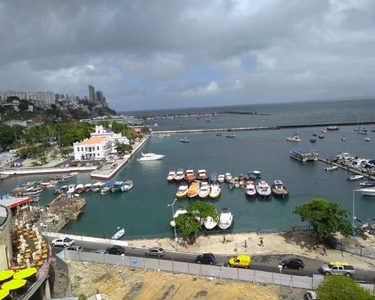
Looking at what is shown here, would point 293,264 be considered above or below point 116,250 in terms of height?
below

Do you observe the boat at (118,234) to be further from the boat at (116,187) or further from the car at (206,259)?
the boat at (116,187)

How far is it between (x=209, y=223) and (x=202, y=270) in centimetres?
1199

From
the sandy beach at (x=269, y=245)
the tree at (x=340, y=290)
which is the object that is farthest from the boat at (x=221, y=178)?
the tree at (x=340, y=290)

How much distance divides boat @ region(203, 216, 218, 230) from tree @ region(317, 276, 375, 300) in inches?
712

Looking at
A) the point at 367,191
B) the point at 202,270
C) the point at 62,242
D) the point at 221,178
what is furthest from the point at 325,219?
the point at 221,178

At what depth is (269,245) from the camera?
97.3 feet

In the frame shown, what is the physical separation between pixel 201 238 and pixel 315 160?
49736 millimetres

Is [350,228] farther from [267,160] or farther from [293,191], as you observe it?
[267,160]

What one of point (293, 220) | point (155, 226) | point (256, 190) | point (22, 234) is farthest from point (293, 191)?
point (22, 234)

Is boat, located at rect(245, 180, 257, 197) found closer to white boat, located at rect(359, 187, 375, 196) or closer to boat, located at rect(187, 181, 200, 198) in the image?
boat, located at rect(187, 181, 200, 198)

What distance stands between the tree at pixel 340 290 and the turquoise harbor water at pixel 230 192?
1924cm

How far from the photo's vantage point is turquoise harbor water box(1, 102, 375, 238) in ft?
132

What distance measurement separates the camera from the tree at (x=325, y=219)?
28.3 m

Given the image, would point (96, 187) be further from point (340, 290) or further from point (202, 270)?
point (340, 290)
